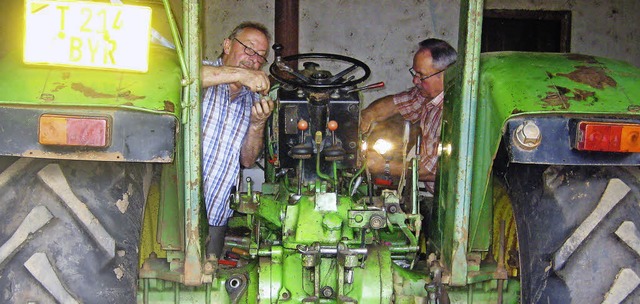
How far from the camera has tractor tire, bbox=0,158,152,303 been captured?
7.09 feet

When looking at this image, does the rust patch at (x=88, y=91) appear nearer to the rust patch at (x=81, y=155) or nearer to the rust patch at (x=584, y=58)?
the rust patch at (x=81, y=155)

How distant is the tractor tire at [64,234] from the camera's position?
2160 mm

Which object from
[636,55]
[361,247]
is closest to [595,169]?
[361,247]

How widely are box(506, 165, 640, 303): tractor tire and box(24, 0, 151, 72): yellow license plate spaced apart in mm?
1328

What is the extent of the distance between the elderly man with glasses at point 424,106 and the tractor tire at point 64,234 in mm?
1938

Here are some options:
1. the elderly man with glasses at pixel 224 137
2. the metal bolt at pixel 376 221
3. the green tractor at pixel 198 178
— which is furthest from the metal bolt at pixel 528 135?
the elderly man with glasses at pixel 224 137

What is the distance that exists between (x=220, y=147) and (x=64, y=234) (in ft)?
5.17

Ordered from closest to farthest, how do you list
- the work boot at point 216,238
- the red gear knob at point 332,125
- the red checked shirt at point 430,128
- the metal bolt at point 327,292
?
the metal bolt at point 327,292 → the red gear knob at point 332,125 → the work boot at point 216,238 → the red checked shirt at point 430,128

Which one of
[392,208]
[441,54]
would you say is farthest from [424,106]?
[392,208]

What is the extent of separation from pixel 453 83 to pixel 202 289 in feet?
3.92

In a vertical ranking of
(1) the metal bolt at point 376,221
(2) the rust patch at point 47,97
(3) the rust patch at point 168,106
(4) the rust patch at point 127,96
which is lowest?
(1) the metal bolt at point 376,221

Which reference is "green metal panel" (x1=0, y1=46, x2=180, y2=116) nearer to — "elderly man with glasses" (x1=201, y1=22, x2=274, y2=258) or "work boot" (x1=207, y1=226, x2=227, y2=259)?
"elderly man with glasses" (x1=201, y1=22, x2=274, y2=258)

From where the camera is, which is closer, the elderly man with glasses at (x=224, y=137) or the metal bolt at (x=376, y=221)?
the metal bolt at (x=376, y=221)

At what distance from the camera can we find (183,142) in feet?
7.74
